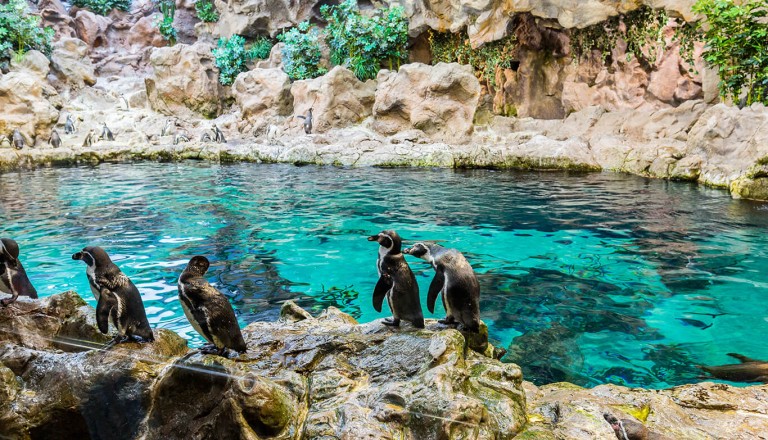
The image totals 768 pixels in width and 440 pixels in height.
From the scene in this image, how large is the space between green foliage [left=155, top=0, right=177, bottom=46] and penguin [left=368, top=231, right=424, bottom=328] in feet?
99.7

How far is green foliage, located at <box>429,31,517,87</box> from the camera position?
61.3ft

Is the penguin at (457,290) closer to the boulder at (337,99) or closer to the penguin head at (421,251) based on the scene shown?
the penguin head at (421,251)

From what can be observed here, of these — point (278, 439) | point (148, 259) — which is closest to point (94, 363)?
point (278, 439)

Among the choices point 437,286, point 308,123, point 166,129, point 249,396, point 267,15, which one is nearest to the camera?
point 249,396

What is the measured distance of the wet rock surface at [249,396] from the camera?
2.32m

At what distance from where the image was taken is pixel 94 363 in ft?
8.14

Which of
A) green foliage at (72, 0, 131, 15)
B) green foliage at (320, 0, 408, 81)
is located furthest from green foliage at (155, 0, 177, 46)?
green foliage at (320, 0, 408, 81)

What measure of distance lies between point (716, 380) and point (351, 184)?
9.75 meters

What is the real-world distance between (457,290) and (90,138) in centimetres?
1930

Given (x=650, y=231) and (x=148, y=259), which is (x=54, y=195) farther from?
(x=650, y=231)

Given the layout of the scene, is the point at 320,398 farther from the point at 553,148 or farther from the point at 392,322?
the point at 553,148

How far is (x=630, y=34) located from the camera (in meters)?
16.1

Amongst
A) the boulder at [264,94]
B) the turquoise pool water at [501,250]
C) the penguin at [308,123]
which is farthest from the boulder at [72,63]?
the turquoise pool water at [501,250]

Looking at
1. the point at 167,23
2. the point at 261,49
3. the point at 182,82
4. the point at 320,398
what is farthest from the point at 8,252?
the point at 167,23
